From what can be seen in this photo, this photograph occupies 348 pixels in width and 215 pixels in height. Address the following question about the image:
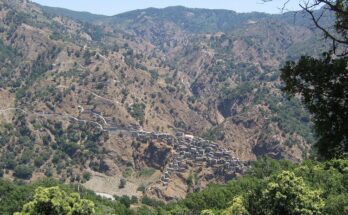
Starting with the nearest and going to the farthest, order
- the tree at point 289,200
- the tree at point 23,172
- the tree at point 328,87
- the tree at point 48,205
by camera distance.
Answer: the tree at point 328,87
the tree at point 48,205
the tree at point 289,200
the tree at point 23,172

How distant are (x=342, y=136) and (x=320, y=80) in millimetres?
2431

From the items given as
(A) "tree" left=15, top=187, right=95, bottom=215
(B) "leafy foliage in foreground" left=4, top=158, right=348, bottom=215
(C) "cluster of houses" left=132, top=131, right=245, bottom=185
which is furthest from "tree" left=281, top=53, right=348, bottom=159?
(C) "cluster of houses" left=132, top=131, right=245, bottom=185

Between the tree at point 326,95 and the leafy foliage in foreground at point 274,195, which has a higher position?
the tree at point 326,95

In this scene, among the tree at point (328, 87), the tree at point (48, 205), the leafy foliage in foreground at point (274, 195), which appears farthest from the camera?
the leafy foliage in foreground at point (274, 195)

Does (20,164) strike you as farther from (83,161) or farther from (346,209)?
(346,209)

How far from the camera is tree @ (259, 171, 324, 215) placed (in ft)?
192

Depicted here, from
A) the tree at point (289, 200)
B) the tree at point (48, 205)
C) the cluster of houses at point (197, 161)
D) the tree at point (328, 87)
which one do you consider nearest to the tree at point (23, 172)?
the cluster of houses at point (197, 161)

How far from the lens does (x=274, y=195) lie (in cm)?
6016

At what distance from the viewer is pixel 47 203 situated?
169ft

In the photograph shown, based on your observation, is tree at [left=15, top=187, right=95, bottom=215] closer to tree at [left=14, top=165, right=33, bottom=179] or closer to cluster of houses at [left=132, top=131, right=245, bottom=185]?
cluster of houses at [left=132, top=131, right=245, bottom=185]

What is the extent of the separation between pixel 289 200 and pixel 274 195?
1733mm

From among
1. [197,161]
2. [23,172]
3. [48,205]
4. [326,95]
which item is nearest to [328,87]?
[326,95]

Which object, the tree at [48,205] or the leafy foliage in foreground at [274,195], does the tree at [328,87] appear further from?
the leafy foliage in foreground at [274,195]

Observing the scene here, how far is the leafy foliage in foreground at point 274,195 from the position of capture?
59656 mm
